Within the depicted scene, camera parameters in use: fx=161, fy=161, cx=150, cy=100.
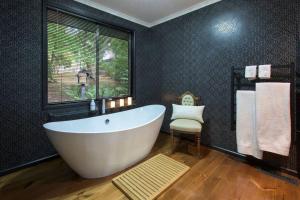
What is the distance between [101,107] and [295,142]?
109 inches

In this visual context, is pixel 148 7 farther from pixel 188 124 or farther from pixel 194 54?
pixel 188 124

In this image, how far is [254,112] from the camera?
208 centimetres

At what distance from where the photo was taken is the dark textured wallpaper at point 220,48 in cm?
202

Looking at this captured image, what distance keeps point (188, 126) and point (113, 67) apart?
5.86 feet

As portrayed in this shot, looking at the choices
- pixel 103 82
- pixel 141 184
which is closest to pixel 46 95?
pixel 103 82

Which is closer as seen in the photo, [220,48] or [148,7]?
[220,48]

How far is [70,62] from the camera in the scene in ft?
8.23

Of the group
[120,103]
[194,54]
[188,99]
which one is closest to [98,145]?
[120,103]

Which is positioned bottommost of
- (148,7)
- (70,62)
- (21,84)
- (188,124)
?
(188,124)

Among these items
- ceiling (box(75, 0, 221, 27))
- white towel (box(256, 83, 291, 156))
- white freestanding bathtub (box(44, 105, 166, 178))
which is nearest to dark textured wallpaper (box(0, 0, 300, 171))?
ceiling (box(75, 0, 221, 27))

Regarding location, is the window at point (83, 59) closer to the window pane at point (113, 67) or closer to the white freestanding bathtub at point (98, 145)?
the window pane at point (113, 67)

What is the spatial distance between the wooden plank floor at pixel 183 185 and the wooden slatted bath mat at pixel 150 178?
65mm

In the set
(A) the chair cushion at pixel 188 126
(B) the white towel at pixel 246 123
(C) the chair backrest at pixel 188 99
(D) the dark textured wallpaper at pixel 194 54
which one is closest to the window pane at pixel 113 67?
(D) the dark textured wallpaper at pixel 194 54

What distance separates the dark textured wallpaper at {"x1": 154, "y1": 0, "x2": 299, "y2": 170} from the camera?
2.02 meters
